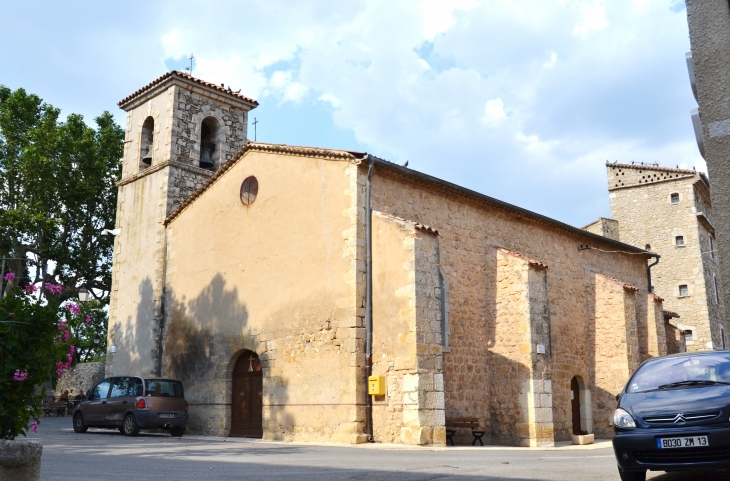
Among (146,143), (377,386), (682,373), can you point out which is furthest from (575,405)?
(146,143)

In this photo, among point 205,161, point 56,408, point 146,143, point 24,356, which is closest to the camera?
point 24,356

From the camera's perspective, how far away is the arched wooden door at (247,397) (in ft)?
51.4

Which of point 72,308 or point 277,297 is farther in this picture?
point 277,297

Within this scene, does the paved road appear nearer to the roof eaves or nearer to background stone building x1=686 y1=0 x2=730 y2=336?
background stone building x1=686 y1=0 x2=730 y2=336

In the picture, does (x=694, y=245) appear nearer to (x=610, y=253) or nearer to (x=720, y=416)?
(x=610, y=253)

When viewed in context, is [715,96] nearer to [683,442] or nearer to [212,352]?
[683,442]

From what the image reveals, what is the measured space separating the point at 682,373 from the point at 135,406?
1206 centimetres

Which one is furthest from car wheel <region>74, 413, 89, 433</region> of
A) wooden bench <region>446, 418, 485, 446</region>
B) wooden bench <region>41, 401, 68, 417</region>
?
wooden bench <region>41, 401, 68, 417</region>

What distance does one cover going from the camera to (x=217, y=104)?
70.8ft

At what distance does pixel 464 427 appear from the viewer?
1406 centimetres

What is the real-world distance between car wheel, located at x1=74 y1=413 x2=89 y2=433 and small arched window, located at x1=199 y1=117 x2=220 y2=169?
8.40 metres

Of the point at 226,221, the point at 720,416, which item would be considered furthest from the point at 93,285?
the point at 720,416

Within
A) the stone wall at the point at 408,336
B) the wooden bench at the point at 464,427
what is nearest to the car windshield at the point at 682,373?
the stone wall at the point at 408,336

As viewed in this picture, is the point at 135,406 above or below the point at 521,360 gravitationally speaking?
below
